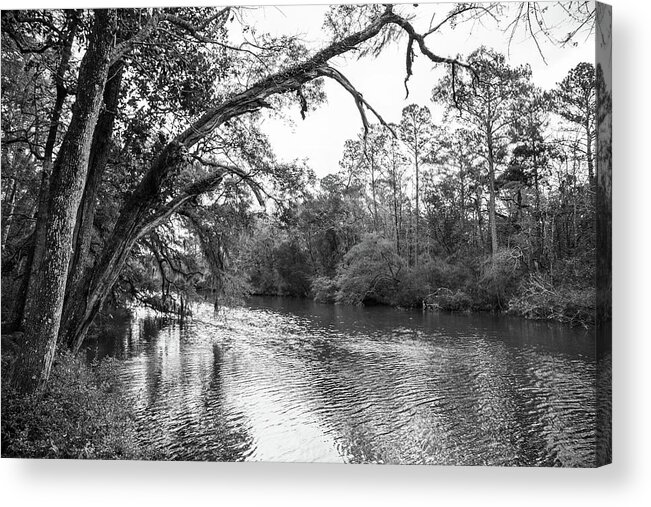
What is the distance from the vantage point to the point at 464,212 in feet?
16.3

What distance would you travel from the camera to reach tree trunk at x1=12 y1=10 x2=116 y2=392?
3789mm

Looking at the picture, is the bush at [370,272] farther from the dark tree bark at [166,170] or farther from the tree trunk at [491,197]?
the dark tree bark at [166,170]

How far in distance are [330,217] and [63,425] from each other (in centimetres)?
309

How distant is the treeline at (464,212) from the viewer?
13.3 ft

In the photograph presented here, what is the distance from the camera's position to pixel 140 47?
4449 mm

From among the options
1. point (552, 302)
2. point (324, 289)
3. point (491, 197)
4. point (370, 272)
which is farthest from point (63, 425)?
point (491, 197)

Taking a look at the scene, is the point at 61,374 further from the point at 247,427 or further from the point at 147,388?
the point at 247,427

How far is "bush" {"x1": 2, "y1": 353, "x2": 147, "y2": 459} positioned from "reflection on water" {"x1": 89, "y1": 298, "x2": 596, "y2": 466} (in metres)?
0.36

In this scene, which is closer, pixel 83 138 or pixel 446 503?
pixel 446 503

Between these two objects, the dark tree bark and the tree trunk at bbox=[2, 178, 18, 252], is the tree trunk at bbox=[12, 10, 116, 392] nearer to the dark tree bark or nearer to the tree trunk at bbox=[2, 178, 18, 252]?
the dark tree bark

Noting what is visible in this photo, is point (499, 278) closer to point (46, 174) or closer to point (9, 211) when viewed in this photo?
point (46, 174)

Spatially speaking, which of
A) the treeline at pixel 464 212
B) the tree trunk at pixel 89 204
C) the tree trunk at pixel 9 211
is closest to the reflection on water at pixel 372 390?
the treeline at pixel 464 212

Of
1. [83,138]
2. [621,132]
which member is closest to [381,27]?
[621,132]

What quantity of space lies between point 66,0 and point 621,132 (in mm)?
4771
